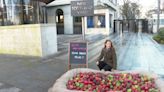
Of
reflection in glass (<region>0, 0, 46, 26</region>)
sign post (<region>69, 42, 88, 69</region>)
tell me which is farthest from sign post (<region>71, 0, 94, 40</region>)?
reflection in glass (<region>0, 0, 46, 26</region>)

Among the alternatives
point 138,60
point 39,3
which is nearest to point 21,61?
point 138,60

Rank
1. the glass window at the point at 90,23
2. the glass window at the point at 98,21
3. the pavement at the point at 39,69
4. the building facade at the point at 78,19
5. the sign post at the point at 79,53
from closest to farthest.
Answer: the pavement at the point at 39,69, the sign post at the point at 79,53, the building facade at the point at 78,19, the glass window at the point at 98,21, the glass window at the point at 90,23

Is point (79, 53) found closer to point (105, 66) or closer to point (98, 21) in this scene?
point (105, 66)

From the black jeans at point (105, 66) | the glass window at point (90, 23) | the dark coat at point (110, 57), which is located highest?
the glass window at point (90, 23)

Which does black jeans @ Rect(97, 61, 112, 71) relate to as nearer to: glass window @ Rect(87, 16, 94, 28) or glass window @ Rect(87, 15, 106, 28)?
glass window @ Rect(87, 15, 106, 28)

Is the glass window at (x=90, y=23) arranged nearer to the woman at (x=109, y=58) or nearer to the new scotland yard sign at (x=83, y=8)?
the new scotland yard sign at (x=83, y=8)

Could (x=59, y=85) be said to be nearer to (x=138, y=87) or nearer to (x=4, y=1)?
(x=138, y=87)

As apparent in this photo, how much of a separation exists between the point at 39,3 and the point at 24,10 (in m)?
3.89

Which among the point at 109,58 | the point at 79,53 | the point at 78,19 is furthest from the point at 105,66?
the point at 78,19

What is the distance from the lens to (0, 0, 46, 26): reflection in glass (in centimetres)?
1777

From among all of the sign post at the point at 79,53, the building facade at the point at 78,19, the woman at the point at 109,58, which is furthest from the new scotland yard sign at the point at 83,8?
the building facade at the point at 78,19

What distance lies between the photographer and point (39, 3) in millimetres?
23219

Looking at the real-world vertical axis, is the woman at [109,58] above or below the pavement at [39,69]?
above

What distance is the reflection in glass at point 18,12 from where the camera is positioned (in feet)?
58.3
